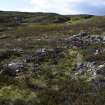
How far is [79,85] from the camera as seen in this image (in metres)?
20.2

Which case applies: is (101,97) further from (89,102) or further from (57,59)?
(57,59)

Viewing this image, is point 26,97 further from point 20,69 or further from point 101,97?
point 20,69

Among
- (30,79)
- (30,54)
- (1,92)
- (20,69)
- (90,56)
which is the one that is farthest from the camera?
(30,54)

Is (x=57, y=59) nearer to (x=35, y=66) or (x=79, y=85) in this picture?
(x=35, y=66)

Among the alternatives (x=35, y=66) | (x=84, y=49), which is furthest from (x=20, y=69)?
(x=84, y=49)

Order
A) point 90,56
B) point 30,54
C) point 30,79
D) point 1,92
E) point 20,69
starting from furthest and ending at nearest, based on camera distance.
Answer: point 30,54, point 90,56, point 20,69, point 30,79, point 1,92

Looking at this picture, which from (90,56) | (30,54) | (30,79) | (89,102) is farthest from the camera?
(30,54)

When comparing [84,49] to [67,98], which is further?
[84,49]

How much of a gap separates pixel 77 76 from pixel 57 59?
5052 mm

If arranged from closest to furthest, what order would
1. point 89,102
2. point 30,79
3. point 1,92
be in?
point 89,102
point 1,92
point 30,79

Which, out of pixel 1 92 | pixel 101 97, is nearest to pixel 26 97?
pixel 1 92

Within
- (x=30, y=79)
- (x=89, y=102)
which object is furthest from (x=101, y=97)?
(x=30, y=79)

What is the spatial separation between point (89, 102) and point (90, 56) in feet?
30.9

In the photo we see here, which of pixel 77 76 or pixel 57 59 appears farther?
pixel 57 59
